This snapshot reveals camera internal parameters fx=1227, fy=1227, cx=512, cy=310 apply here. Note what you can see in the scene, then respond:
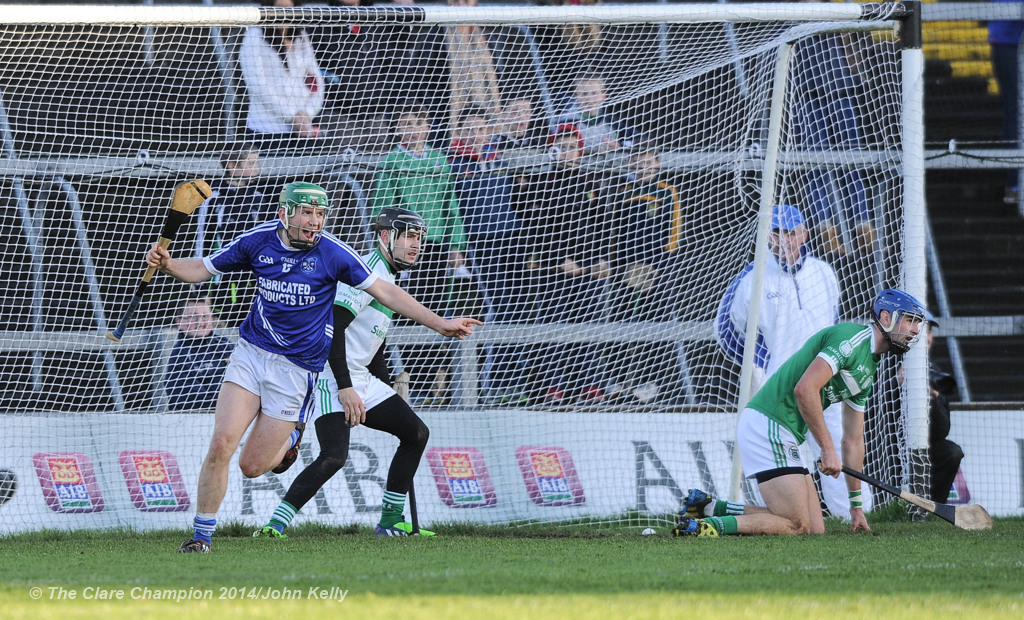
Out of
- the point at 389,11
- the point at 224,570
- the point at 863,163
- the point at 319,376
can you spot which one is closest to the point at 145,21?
the point at 389,11

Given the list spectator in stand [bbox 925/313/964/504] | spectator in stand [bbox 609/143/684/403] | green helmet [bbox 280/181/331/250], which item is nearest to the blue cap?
spectator in stand [bbox 609/143/684/403]

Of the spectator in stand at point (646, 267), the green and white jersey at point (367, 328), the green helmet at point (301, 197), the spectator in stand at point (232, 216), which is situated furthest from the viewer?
the spectator in stand at point (646, 267)

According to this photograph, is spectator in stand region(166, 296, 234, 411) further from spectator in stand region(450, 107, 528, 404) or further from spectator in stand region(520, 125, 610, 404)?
spectator in stand region(520, 125, 610, 404)

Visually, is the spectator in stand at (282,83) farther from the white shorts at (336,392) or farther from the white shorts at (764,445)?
the white shorts at (764,445)

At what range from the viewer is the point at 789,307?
8.38m

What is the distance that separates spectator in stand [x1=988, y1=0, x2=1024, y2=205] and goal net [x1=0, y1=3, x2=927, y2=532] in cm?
235

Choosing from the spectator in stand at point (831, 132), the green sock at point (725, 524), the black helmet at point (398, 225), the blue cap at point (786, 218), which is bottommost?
the green sock at point (725, 524)

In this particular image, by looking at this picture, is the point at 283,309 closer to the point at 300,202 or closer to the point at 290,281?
the point at 290,281

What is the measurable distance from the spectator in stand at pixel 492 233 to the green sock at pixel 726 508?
2135mm

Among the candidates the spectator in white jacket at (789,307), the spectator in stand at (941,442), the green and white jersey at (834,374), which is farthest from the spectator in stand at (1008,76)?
the green and white jersey at (834,374)

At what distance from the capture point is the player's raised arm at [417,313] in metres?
6.20

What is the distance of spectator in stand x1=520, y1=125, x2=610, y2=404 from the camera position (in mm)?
9086

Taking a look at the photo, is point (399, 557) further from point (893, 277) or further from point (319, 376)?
point (893, 277)

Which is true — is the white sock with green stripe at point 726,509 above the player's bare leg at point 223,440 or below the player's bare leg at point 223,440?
below
